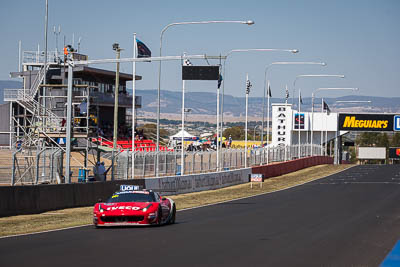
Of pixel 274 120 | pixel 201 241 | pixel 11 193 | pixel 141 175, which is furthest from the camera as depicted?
pixel 274 120

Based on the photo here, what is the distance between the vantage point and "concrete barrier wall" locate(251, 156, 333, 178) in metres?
53.6

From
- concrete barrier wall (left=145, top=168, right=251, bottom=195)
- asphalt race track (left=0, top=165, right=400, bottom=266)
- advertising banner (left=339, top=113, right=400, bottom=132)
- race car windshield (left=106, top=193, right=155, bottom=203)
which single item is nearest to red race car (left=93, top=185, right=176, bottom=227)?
race car windshield (left=106, top=193, right=155, bottom=203)

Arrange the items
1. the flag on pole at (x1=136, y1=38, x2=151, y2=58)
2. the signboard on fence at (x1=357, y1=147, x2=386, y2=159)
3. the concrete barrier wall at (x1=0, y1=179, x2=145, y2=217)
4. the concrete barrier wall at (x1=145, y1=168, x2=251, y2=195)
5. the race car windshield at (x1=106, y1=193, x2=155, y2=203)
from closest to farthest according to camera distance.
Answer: the race car windshield at (x1=106, y1=193, x2=155, y2=203)
the concrete barrier wall at (x1=0, y1=179, x2=145, y2=217)
the concrete barrier wall at (x1=145, y1=168, x2=251, y2=195)
the flag on pole at (x1=136, y1=38, x2=151, y2=58)
the signboard on fence at (x1=357, y1=147, x2=386, y2=159)

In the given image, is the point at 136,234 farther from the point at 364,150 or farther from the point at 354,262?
the point at 364,150

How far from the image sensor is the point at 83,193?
87.7ft

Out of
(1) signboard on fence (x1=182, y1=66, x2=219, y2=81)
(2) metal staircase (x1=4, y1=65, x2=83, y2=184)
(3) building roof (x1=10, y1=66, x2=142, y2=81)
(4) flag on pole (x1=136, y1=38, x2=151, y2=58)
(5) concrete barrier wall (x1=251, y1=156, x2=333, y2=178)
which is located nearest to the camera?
(2) metal staircase (x1=4, y1=65, x2=83, y2=184)

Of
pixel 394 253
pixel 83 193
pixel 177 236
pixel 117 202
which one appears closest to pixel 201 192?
pixel 83 193

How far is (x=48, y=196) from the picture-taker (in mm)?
24250

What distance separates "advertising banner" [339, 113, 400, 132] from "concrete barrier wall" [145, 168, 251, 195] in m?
51.6

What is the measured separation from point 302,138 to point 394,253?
3739 inches

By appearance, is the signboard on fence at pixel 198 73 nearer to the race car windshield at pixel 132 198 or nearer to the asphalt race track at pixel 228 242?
the asphalt race track at pixel 228 242

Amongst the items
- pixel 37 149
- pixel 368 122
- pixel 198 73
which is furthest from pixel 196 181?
pixel 368 122

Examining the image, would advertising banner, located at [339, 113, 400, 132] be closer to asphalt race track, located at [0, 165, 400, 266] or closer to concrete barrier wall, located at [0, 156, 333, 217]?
concrete barrier wall, located at [0, 156, 333, 217]

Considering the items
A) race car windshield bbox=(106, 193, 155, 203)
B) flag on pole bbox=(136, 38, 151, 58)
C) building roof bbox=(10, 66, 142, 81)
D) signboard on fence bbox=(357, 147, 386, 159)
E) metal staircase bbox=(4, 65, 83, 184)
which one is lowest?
signboard on fence bbox=(357, 147, 386, 159)
